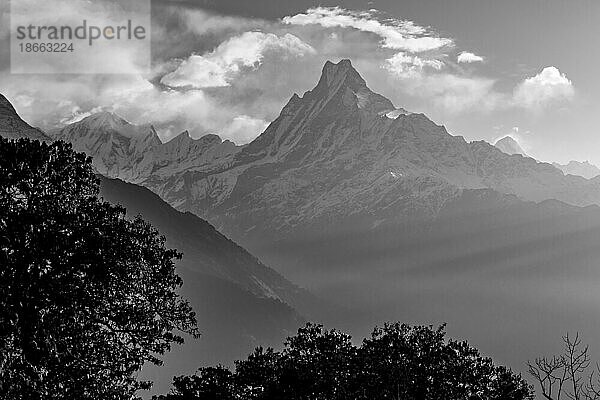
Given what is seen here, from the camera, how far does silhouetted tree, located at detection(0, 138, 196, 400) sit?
68.9 feet

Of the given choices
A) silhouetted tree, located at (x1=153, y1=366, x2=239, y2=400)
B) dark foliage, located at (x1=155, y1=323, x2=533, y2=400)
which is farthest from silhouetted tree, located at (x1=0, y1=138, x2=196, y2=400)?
silhouetted tree, located at (x1=153, y1=366, x2=239, y2=400)

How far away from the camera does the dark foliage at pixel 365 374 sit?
3894 centimetres

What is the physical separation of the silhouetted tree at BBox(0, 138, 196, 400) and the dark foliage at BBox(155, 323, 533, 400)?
16.4m

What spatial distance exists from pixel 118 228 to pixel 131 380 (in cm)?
618

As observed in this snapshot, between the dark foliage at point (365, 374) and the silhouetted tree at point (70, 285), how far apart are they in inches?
647

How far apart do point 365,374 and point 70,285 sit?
23.5m

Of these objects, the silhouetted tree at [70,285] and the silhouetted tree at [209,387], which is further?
the silhouetted tree at [209,387]

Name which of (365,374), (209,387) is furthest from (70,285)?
(365,374)

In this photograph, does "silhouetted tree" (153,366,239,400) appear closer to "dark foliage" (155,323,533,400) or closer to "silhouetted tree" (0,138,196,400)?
"dark foliage" (155,323,533,400)

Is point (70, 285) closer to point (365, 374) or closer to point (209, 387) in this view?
point (209, 387)

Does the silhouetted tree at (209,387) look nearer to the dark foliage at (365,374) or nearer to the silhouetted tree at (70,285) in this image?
the dark foliage at (365,374)

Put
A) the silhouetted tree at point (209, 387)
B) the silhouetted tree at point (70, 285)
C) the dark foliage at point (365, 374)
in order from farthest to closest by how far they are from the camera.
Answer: the silhouetted tree at point (209, 387)
the dark foliage at point (365, 374)
the silhouetted tree at point (70, 285)

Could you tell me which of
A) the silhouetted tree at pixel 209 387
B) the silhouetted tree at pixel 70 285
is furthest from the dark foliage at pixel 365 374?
the silhouetted tree at pixel 70 285

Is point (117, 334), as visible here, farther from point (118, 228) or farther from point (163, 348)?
point (118, 228)
